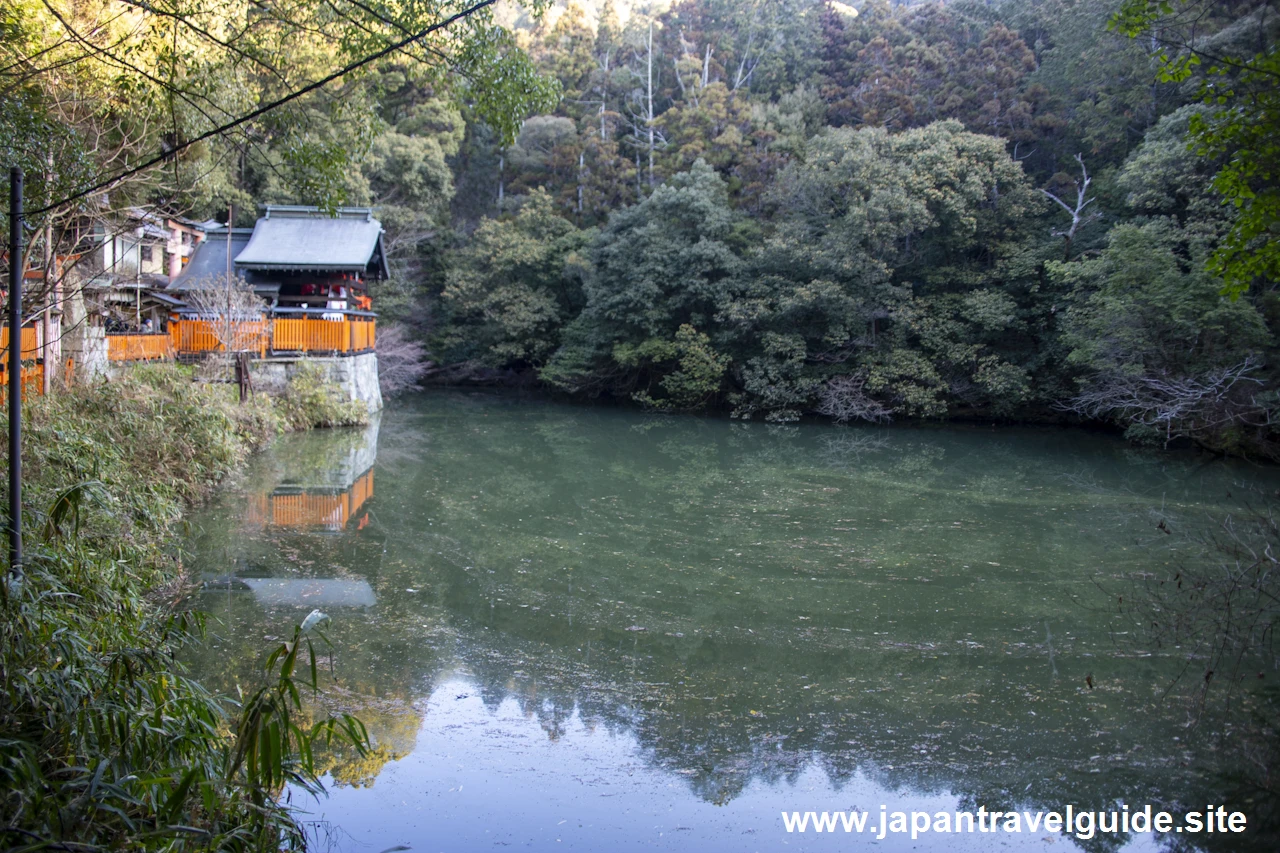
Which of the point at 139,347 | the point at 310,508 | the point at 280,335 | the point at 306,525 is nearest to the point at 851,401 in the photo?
the point at 280,335

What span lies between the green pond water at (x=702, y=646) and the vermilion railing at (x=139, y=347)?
290cm

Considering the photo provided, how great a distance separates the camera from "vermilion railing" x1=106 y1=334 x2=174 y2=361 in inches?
474

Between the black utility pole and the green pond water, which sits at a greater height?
the black utility pole

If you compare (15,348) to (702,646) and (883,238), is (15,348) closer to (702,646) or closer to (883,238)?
(702,646)

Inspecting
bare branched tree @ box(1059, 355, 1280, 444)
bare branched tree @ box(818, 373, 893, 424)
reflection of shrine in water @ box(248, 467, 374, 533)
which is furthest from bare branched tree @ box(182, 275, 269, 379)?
bare branched tree @ box(1059, 355, 1280, 444)

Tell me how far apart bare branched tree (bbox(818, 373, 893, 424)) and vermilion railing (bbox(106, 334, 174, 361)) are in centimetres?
1269

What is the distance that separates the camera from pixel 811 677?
517 cm

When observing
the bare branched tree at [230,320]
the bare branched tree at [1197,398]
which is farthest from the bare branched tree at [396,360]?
the bare branched tree at [1197,398]

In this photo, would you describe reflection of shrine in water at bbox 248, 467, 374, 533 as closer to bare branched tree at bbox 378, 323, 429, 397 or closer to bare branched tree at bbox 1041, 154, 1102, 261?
bare branched tree at bbox 378, 323, 429, 397

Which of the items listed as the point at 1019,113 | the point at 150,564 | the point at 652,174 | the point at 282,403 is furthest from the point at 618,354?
the point at 150,564

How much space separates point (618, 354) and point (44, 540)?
17570 millimetres

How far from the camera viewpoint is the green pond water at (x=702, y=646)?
3.86 m

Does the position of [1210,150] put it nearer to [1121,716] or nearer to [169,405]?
[1121,716]

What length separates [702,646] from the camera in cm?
564
